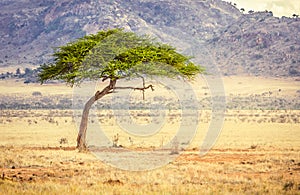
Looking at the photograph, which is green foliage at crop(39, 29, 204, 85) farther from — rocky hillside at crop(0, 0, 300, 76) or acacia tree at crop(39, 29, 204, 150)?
rocky hillside at crop(0, 0, 300, 76)

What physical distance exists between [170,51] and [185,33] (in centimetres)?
12089

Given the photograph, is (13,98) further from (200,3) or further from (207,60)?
(200,3)

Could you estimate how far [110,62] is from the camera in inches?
972

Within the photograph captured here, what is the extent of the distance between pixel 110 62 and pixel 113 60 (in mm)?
378

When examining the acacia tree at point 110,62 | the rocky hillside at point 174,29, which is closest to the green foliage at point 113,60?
the acacia tree at point 110,62

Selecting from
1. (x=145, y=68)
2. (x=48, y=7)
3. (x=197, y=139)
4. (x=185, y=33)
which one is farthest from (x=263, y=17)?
(x=145, y=68)

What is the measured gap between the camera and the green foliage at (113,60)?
970 inches

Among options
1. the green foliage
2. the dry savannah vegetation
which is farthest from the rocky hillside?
the green foliage

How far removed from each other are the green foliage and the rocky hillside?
72183mm

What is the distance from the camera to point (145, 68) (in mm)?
25234

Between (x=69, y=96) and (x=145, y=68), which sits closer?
(x=145, y=68)

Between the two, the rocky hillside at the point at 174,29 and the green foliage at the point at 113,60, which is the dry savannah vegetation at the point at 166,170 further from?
the rocky hillside at the point at 174,29

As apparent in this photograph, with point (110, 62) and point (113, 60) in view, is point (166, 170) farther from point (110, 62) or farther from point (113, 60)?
point (113, 60)

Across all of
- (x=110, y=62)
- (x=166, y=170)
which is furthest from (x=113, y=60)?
(x=166, y=170)
